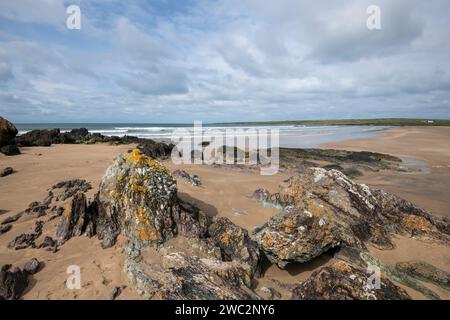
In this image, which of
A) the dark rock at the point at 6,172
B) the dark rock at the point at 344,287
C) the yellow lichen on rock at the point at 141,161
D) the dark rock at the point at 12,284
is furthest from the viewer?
the dark rock at the point at 6,172

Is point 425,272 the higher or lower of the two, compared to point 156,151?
lower

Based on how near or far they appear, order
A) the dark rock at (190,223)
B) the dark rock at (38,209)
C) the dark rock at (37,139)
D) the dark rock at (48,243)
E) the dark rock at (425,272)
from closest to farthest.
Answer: the dark rock at (425,272) < the dark rock at (48,243) < the dark rock at (190,223) < the dark rock at (38,209) < the dark rock at (37,139)

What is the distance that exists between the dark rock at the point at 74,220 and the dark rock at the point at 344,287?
4.32 m

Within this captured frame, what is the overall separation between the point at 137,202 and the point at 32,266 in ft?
6.25

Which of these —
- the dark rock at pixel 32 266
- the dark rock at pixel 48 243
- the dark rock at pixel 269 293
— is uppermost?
the dark rock at pixel 48 243

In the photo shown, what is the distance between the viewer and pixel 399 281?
178 inches

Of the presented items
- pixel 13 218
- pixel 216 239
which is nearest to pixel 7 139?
pixel 13 218

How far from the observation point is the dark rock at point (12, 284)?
145 inches

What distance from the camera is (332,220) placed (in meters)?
5.63

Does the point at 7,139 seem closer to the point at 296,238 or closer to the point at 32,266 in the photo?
the point at 32,266

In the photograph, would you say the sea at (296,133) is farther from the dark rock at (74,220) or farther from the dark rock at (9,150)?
the dark rock at (74,220)

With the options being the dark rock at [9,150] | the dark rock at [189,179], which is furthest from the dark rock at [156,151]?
the dark rock at [9,150]
